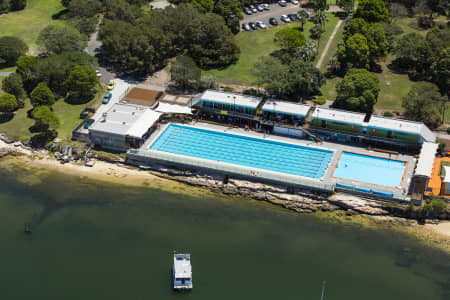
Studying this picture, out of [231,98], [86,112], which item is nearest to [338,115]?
[231,98]

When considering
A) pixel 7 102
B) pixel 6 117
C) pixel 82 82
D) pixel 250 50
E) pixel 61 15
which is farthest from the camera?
pixel 61 15

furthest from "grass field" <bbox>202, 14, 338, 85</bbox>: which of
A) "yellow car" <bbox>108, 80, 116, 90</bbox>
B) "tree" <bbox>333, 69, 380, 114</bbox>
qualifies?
"tree" <bbox>333, 69, 380, 114</bbox>

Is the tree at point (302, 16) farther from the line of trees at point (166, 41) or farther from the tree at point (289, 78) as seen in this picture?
the tree at point (289, 78)

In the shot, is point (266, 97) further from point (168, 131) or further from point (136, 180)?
point (136, 180)

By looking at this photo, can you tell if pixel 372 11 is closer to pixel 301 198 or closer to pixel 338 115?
pixel 338 115

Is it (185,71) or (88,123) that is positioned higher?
(185,71)

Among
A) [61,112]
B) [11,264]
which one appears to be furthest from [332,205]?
[61,112]
